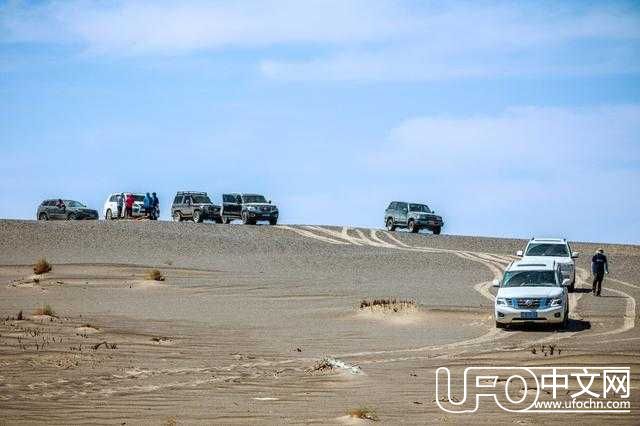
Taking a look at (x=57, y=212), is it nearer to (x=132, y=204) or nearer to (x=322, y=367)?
(x=132, y=204)

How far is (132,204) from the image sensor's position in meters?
60.9

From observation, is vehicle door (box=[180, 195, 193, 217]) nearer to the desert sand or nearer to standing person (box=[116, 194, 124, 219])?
standing person (box=[116, 194, 124, 219])

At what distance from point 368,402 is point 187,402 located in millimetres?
2551

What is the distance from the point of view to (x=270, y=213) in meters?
59.7

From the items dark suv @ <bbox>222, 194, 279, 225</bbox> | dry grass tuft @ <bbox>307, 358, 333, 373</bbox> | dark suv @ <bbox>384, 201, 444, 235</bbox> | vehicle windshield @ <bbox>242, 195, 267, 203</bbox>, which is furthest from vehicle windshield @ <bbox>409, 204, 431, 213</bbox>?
dry grass tuft @ <bbox>307, 358, 333, 373</bbox>

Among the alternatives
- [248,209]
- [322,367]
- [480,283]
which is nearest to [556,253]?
[480,283]

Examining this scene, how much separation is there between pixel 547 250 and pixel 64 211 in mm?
32345

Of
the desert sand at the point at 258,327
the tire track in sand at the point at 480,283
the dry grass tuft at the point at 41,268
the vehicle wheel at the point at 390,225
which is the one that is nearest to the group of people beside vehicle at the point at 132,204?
the desert sand at the point at 258,327

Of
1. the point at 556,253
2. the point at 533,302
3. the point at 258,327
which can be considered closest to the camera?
the point at 533,302

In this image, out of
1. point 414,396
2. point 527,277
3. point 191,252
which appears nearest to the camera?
point 414,396

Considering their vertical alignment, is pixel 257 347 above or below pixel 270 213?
below

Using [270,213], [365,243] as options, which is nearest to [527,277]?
[365,243]

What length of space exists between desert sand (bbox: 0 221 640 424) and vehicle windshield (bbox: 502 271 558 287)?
46.0 inches

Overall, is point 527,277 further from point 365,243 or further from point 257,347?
point 365,243
